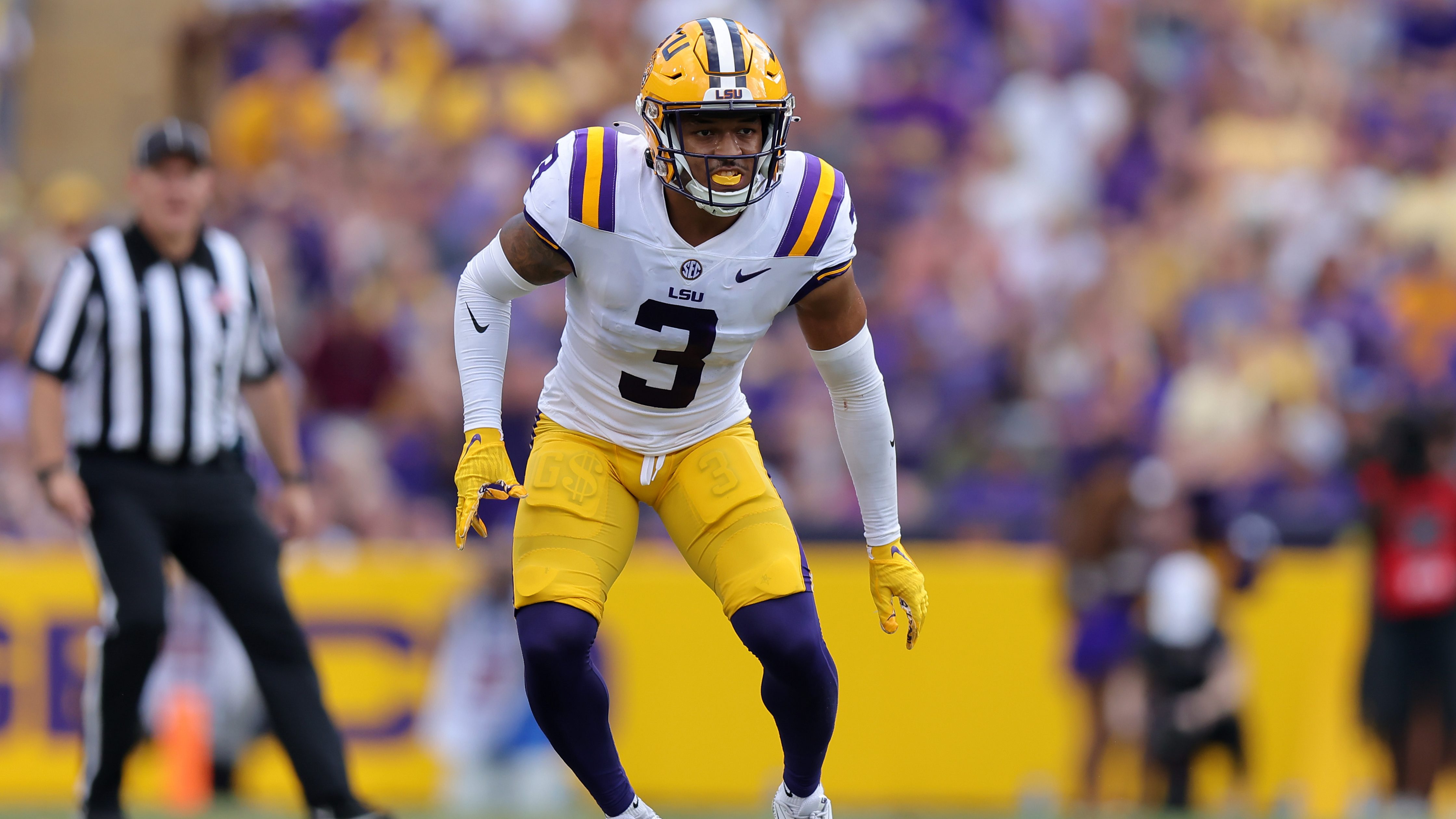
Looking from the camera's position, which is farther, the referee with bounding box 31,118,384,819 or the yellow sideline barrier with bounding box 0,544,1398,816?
the yellow sideline barrier with bounding box 0,544,1398,816

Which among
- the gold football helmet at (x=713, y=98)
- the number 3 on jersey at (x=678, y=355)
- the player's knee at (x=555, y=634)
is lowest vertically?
the player's knee at (x=555, y=634)

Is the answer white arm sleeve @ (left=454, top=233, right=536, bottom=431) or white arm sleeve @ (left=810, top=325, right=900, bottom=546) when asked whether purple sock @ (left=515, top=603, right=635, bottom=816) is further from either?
white arm sleeve @ (left=810, top=325, right=900, bottom=546)

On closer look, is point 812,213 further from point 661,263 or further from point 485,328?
point 485,328

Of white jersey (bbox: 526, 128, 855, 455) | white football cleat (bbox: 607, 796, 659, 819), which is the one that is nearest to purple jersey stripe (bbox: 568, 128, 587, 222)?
white jersey (bbox: 526, 128, 855, 455)

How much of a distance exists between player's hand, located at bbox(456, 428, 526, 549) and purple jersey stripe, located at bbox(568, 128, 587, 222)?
0.55m

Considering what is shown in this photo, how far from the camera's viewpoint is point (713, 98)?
409 cm

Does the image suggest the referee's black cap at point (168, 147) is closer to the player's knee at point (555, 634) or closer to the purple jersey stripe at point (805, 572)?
the player's knee at point (555, 634)

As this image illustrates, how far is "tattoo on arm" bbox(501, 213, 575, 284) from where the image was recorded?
4254mm

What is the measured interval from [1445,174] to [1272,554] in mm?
3444

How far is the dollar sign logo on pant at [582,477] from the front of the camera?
174 inches

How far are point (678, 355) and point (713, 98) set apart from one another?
65 centimetres

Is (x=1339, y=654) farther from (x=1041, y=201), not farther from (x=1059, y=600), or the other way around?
(x=1041, y=201)

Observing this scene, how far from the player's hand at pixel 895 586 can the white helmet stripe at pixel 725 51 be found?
4.29ft

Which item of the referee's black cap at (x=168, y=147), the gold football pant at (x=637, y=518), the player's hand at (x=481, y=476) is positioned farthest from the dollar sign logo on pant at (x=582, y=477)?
the referee's black cap at (x=168, y=147)
